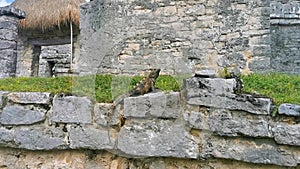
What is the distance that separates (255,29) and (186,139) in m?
4.83

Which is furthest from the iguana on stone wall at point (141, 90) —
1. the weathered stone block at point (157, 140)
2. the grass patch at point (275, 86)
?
the grass patch at point (275, 86)

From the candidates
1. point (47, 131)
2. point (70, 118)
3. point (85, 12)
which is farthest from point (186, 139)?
point (85, 12)

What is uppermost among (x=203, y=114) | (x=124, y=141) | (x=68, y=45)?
(x=68, y=45)

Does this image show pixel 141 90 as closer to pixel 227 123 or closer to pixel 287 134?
pixel 227 123

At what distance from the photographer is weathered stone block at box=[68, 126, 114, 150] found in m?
2.61

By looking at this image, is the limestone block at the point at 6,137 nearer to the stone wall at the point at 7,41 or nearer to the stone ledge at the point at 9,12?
the stone wall at the point at 7,41

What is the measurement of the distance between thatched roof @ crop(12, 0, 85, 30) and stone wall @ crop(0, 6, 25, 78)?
2.49 meters

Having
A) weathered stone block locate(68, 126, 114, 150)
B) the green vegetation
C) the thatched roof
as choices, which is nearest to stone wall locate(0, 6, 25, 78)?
the thatched roof

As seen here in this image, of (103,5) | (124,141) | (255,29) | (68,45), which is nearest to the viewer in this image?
(124,141)

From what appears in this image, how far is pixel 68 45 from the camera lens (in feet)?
38.9

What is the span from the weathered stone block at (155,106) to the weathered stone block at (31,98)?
639mm

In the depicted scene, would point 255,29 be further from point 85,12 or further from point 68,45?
point 68,45

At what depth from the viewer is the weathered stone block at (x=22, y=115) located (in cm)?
274

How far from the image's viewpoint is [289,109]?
2268 millimetres
